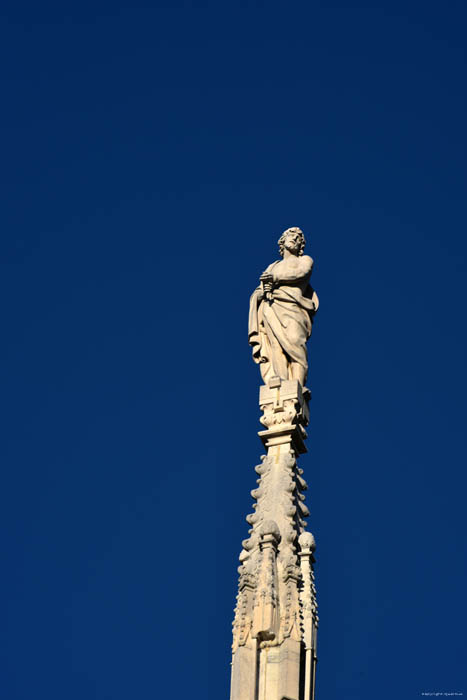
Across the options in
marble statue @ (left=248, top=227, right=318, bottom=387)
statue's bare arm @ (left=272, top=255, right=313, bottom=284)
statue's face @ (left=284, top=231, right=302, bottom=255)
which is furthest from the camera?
statue's face @ (left=284, top=231, right=302, bottom=255)

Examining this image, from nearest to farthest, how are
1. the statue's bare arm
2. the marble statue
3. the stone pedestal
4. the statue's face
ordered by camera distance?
the stone pedestal
the marble statue
the statue's bare arm
the statue's face

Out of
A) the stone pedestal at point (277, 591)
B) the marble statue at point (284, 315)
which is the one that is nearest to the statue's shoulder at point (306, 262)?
the marble statue at point (284, 315)

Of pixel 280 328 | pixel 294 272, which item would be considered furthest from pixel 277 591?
pixel 294 272

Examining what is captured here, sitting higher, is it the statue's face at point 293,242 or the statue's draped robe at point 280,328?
the statue's face at point 293,242

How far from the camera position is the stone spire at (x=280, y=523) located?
18297 mm

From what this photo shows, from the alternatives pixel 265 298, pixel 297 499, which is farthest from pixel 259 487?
pixel 265 298

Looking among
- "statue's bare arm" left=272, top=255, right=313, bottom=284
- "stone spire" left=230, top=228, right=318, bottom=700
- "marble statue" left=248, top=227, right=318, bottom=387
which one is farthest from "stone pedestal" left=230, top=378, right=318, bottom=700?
"statue's bare arm" left=272, top=255, right=313, bottom=284

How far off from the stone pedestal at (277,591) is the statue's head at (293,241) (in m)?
3.07

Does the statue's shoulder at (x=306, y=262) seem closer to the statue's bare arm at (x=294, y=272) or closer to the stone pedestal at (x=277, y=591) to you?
the statue's bare arm at (x=294, y=272)

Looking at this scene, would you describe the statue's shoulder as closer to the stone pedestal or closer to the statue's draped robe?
the statue's draped robe

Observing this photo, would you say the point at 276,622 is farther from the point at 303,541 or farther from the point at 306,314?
the point at 306,314

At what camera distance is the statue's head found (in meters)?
22.6

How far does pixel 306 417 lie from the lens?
21016 mm

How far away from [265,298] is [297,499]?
132 inches
